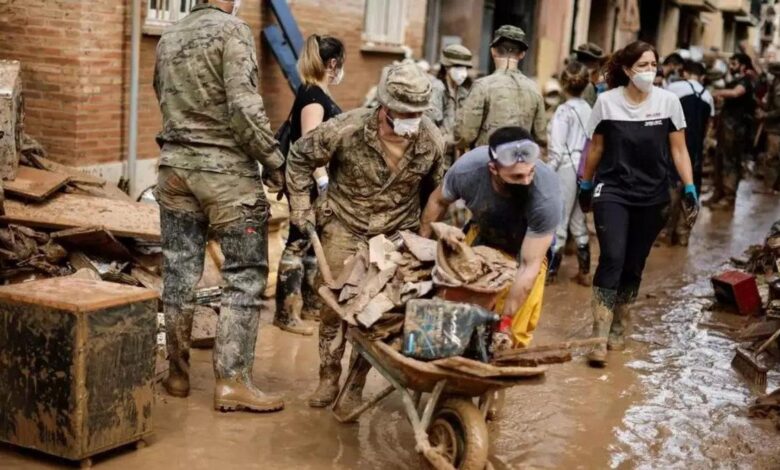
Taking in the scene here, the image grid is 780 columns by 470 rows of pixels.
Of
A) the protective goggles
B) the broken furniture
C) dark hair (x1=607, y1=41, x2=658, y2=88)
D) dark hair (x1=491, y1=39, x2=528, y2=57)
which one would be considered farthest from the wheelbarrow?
the broken furniture

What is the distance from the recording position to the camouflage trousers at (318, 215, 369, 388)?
21.1ft

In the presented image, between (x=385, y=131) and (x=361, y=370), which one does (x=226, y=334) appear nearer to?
(x=361, y=370)

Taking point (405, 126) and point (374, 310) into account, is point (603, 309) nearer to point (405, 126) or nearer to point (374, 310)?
point (405, 126)

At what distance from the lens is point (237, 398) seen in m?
6.28

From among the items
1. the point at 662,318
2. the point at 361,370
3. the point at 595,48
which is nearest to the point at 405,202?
the point at 361,370

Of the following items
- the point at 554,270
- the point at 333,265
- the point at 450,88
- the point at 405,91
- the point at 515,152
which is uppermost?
the point at 405,91

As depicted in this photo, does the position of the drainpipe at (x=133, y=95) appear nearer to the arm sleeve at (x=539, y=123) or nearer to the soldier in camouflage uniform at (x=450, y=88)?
the soldier in camouflage uniform at (x=450, y=88)

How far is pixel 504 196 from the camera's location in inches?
241

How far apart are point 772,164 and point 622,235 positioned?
1335 cm

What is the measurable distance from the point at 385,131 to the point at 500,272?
3.68 feet

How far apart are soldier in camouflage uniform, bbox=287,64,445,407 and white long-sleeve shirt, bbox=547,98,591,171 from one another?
4123mm

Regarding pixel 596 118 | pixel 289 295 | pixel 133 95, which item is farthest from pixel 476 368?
pixel 133 95

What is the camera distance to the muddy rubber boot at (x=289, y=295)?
8.12 metres

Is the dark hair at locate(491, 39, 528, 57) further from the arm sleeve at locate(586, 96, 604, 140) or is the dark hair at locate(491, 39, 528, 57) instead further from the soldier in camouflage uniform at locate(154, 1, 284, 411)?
the soldier in camouflage uniform at locate(154, 1, 284, 411)
